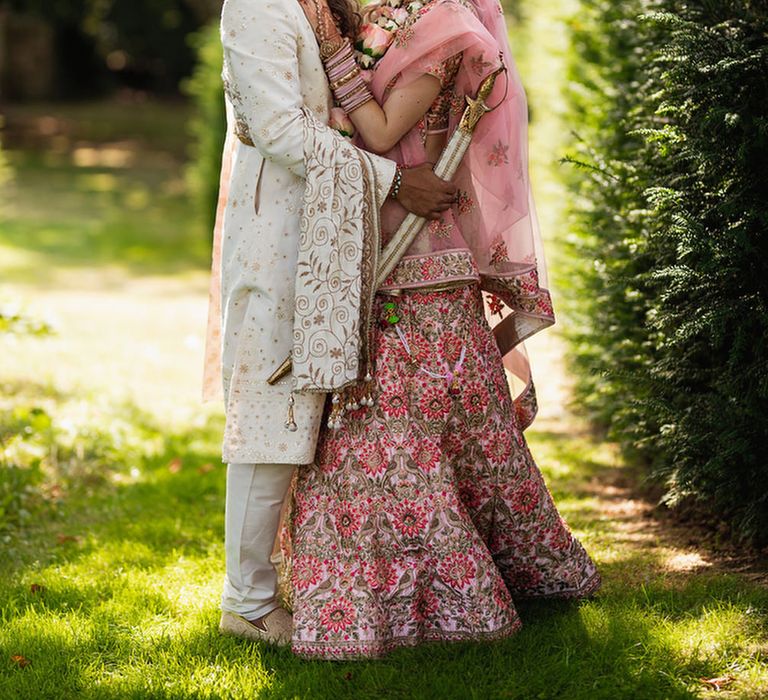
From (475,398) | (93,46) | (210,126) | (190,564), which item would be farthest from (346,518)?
(93,46)

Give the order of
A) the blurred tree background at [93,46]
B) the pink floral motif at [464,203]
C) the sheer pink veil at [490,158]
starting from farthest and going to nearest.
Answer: the blurred tree background at [93,46] → the pink floral motif at [464,203] → the sheer pink veil at [490,158]

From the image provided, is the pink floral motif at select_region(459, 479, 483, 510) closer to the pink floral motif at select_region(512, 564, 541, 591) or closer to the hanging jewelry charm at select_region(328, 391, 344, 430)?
the pink floral motif at select_region(512, 564, 541, 591)

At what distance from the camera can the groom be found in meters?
3.13

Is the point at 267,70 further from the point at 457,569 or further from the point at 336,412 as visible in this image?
the point at 457,569

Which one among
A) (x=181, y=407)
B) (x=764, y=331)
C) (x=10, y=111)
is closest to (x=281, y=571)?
(x=764, y=331)

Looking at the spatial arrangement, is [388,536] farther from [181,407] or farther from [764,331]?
[181,407]

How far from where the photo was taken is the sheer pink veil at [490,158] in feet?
10.5

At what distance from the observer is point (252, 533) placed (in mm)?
3402

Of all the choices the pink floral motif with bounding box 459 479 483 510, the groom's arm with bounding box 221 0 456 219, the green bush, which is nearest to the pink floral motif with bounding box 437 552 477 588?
the pink floral motif with bounding box 459 479 483 510

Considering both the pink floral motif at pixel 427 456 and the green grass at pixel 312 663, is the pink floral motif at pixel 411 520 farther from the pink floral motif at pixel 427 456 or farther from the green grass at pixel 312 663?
the green grass at pixel 312 663

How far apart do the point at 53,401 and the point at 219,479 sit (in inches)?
65.2

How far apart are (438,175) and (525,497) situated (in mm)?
1036

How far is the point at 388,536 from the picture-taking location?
330cm

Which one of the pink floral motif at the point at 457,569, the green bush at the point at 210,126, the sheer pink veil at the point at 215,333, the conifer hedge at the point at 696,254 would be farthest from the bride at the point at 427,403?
the green bush at the point at 210,126
